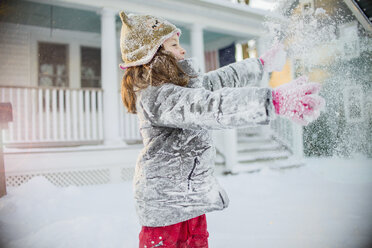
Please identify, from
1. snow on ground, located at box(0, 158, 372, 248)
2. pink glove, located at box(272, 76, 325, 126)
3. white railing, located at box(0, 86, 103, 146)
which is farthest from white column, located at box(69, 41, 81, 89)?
pink glove, located at box(272, 76, 325, 126)

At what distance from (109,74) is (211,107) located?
14.0ft

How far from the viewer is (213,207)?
1.07 metres

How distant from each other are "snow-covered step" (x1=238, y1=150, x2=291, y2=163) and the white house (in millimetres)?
24

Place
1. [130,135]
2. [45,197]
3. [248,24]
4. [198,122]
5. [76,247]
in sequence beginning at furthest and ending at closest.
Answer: [248,24]
[130,135]
[45,197]
[76,247]
[198,122]

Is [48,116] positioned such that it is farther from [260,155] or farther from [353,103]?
[353,103]

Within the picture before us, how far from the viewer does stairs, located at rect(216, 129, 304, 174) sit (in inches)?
208

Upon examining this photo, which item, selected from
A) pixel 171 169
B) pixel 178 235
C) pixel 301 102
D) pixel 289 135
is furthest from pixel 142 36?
pixel 289 135

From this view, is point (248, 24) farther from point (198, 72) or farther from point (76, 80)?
point (198, 72)

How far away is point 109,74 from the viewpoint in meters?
4.59

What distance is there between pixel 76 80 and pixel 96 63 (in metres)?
0.79

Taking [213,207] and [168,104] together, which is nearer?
[168,104]

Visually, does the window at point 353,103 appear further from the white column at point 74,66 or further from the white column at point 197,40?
the white column at point 74,66

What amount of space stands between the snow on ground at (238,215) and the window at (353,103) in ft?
2.85

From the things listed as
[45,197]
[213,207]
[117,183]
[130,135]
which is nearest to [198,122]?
[213,207]
